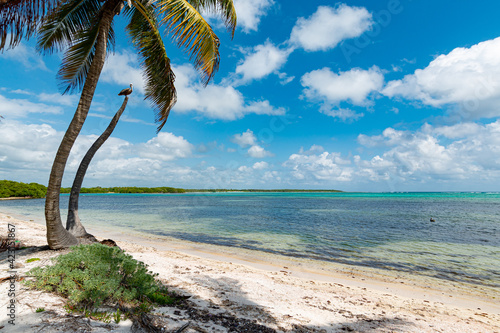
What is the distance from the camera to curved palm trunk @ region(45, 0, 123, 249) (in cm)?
663

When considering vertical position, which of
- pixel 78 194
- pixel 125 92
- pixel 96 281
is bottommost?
pixel 96 281

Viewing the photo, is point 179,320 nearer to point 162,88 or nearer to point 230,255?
point 162,88

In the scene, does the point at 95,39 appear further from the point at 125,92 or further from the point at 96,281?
the point at 96,281

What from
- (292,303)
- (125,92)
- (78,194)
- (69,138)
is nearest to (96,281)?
(292,303)

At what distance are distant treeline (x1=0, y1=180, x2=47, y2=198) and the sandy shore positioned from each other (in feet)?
336

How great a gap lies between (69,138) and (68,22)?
4.22 metres

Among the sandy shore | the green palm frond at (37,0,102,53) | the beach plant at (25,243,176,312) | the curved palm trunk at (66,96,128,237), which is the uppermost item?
the green palm frond at (37,0,102,53)

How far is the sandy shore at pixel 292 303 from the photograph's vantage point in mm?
3654

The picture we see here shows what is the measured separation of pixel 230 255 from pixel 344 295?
6691mm

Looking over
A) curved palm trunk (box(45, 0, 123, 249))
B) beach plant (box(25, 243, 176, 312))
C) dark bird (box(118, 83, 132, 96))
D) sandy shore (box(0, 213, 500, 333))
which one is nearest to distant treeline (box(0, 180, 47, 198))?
dark bird (box(118, 83, 132, 96))

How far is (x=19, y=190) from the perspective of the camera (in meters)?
84.8

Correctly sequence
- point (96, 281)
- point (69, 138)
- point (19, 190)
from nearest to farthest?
point (96, 281) < point (69, 138) < point (19, 190)

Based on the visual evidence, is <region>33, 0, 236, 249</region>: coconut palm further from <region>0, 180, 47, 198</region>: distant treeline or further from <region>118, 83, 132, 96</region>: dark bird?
<region>0, 180, 47, 198</region>: distant treeline

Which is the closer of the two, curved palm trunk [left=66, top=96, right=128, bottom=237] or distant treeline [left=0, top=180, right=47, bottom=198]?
curved palm trunk [left=66, top=96, right=128, bottom=237]
